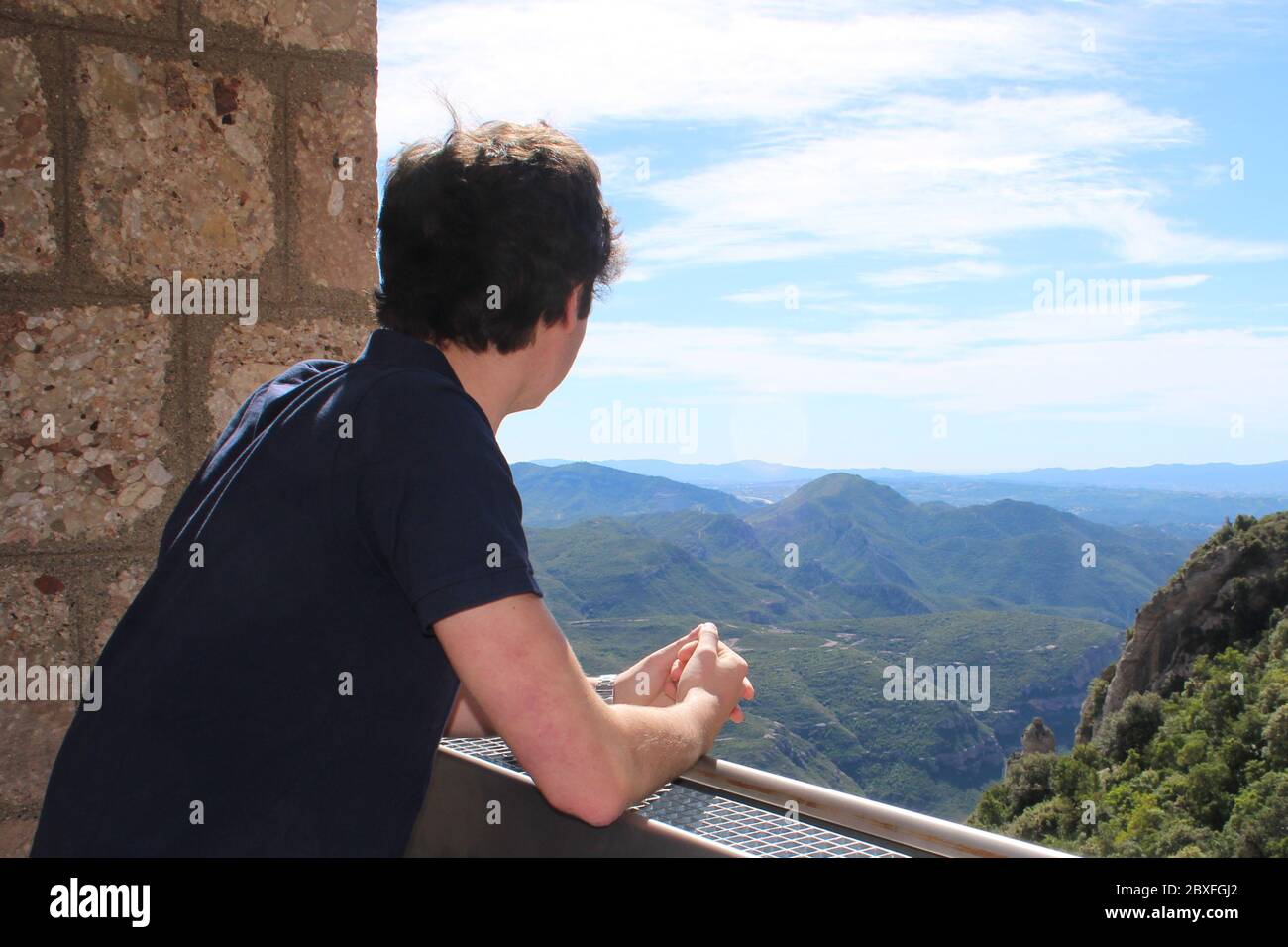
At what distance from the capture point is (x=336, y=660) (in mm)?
1145

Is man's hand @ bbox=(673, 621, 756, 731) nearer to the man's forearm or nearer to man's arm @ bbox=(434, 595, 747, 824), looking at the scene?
the man's forearm

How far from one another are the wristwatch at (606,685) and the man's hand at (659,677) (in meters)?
0.04

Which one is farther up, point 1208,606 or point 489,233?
point 489,233

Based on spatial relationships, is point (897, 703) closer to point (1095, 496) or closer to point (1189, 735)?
point (1189, 735)

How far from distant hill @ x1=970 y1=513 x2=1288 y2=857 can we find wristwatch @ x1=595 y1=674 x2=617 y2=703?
102 feet

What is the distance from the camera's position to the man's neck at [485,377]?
138cm

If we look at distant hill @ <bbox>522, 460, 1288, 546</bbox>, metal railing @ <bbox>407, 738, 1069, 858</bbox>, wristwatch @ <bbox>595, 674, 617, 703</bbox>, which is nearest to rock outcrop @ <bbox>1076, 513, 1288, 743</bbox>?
wristwatch @ <bbox>595, 674, 617, 703</bbox>

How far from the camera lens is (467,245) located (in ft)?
4.37

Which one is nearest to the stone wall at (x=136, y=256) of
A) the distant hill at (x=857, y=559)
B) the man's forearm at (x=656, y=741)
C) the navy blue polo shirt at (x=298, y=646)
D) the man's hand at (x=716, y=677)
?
the navy blue polo shirt at (x=298, y=646)

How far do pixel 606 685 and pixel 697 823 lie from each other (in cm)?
60

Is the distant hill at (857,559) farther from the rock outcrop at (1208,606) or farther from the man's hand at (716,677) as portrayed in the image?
the man's hand at (716,677)

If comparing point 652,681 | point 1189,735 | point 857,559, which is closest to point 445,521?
point 652,681
